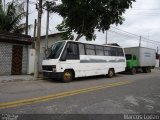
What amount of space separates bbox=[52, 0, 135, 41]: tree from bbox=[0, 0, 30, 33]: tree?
3907mm

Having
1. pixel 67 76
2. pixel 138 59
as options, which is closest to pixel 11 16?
pixel 67 76

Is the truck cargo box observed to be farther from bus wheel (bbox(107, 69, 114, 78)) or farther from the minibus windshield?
the minibus windshield

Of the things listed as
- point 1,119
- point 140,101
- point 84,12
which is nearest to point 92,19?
point 84,12

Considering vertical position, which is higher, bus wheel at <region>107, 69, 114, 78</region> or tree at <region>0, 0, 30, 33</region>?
tree at <region>0, 0, 30, 33</region>

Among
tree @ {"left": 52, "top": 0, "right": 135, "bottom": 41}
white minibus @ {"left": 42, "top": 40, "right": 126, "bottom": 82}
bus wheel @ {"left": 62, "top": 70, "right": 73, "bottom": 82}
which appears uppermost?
tree @ {"left": 52, "top": 0, "right": 135, "bottom": 41}

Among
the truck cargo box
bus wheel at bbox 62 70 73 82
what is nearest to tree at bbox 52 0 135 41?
the truck cargo box

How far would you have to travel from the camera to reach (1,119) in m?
5.71

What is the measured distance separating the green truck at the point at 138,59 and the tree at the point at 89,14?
488 centimetres

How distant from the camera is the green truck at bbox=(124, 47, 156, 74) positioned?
23252 millimetres

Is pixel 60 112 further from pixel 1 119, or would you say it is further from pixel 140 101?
→ pixel 140 101

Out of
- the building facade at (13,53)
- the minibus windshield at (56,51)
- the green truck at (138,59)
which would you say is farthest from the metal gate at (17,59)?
the green truck at (138,59)

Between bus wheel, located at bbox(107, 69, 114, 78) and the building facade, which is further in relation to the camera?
bus wheel, located at bbox(107, 69, 114, 78)

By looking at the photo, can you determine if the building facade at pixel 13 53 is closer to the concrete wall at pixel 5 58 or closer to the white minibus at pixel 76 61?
the concrete wall at pixel 5 58

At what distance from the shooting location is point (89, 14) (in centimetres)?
1906
